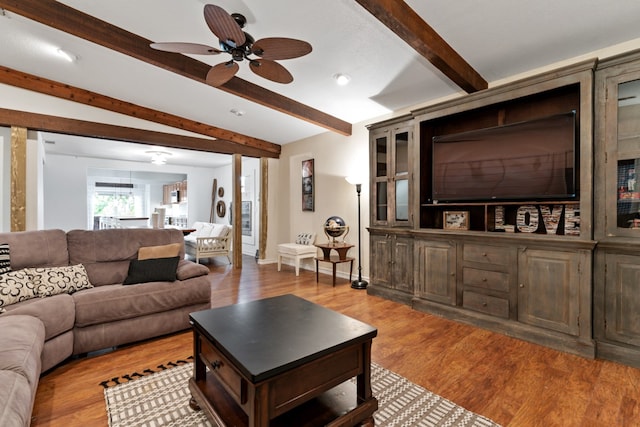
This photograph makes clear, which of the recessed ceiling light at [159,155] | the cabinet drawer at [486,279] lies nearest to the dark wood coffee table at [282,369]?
the cabinet drawer at [486,279]

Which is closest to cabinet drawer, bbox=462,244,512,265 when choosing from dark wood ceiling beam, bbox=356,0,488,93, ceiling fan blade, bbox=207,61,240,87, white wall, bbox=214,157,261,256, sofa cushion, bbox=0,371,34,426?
dark wood ceiling beam, bbox=356,0,488,93

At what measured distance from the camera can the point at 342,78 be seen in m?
3.61

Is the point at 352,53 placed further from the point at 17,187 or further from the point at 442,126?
the point at 17,187

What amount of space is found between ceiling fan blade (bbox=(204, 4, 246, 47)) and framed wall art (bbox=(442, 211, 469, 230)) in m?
2.89

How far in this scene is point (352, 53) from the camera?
10.3ft

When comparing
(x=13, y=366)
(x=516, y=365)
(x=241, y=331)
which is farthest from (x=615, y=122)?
(x=13, y=366)

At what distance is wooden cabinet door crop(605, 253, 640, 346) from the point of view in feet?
7.59

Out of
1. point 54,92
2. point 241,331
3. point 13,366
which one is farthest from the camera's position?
point 54,92

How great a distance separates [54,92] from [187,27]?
9.93 ft

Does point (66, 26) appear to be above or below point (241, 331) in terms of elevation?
above

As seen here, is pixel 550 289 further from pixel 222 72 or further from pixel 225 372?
pixel 222 72

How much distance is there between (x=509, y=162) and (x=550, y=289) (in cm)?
126

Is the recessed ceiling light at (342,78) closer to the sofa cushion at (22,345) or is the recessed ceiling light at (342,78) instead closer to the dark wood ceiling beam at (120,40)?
the dark wood ceiling beam at (120,40)

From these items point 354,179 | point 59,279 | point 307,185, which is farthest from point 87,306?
point 307,185
